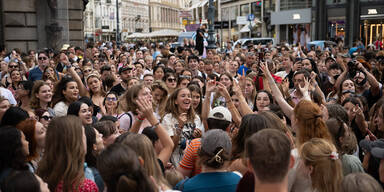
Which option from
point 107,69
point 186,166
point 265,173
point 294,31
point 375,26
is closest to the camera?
point 265,173

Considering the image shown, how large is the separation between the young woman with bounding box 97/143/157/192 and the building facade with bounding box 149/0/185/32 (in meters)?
106

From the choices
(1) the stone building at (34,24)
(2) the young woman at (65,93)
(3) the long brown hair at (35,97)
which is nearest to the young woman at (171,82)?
(2) the young woman at (65,93)

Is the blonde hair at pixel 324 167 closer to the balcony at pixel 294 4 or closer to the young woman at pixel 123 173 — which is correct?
the young woman at pixel 123 173

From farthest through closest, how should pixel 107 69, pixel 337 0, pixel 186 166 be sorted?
1. pixel 337 0
2. pixel 107 69
3. pixel 186 166

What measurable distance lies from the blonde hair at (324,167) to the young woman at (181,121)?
7.51 feet

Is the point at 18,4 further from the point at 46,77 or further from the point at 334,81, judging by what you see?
the point at 334,81

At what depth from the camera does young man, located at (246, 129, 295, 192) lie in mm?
2889

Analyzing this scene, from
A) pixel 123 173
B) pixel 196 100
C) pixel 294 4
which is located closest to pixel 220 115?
pixel 196 100

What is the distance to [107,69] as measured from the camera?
1018 centimetres

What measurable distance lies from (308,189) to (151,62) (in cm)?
1105

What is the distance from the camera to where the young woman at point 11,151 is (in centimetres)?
362

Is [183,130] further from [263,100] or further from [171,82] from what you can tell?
[171,82]

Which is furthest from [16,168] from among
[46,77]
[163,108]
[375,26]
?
[375,26]

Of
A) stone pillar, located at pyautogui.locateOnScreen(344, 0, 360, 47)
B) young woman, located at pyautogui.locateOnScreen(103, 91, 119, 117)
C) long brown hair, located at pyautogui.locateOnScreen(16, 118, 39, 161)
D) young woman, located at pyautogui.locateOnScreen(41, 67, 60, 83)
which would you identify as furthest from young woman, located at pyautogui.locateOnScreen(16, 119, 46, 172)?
stone pillar, located at pyautogui.locateOnScreen(344, 0, 360, 47)
